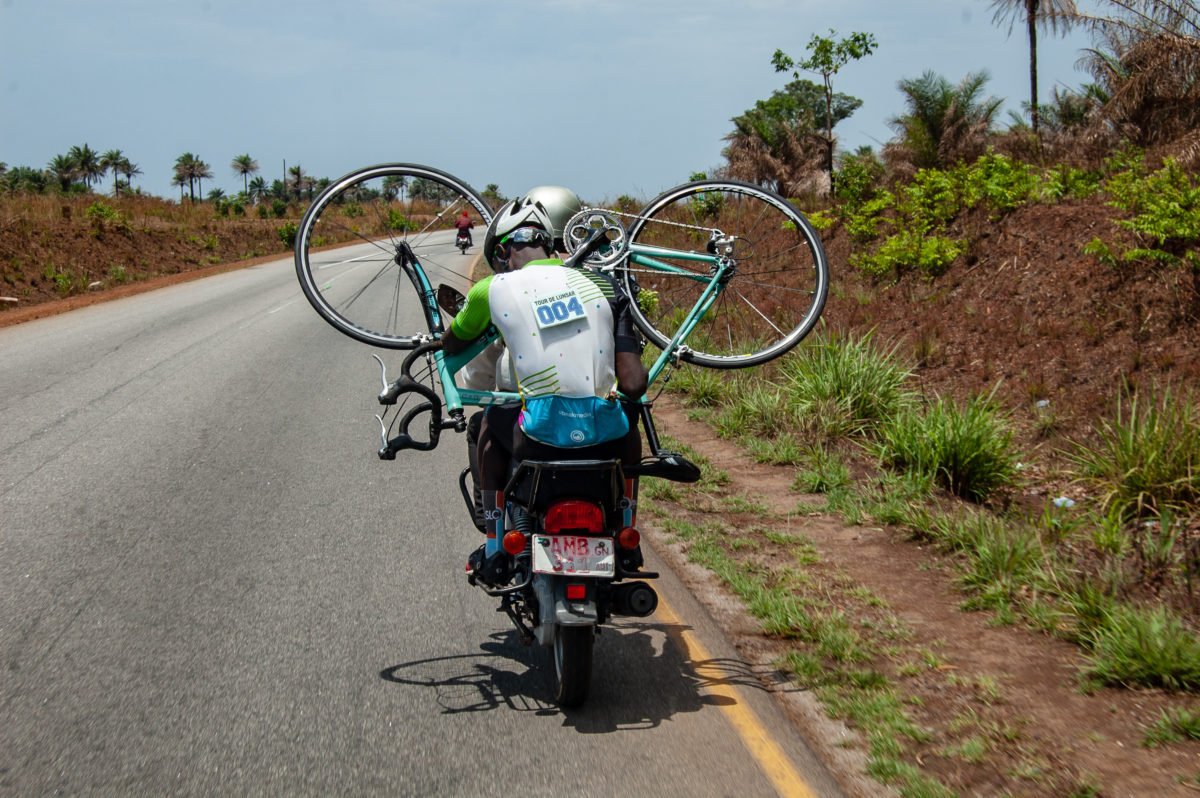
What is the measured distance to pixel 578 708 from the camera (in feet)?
15.8

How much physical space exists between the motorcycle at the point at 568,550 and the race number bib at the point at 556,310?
1.85 ft

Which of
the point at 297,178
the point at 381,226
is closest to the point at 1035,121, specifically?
the point at 381,226

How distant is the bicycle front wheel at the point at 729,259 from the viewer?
5.23 m

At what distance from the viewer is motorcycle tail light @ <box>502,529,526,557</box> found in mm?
4703

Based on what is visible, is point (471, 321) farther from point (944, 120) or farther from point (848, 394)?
point (944, 120)

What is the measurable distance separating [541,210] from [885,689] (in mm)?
2575

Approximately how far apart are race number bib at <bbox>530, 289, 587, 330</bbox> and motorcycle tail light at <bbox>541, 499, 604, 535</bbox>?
718 millimetres

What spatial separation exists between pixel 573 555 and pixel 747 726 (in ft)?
3.33

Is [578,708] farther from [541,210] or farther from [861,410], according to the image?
[861,410]

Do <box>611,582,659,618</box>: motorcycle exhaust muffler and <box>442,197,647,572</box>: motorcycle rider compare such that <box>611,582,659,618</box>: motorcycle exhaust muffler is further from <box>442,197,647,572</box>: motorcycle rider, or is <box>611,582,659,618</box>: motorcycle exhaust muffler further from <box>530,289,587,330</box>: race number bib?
<box>530,289,587,330</box>: race number bib

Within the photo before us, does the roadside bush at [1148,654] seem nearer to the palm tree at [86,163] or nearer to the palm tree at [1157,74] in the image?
the palm tree at [1157,74]

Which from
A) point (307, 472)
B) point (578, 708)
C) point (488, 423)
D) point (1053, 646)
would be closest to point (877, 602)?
point (1053, 646)

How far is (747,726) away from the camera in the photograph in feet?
15.2

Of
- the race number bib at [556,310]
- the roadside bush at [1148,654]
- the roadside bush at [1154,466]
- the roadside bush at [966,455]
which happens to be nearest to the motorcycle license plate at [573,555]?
the race number bib at [556,310]
